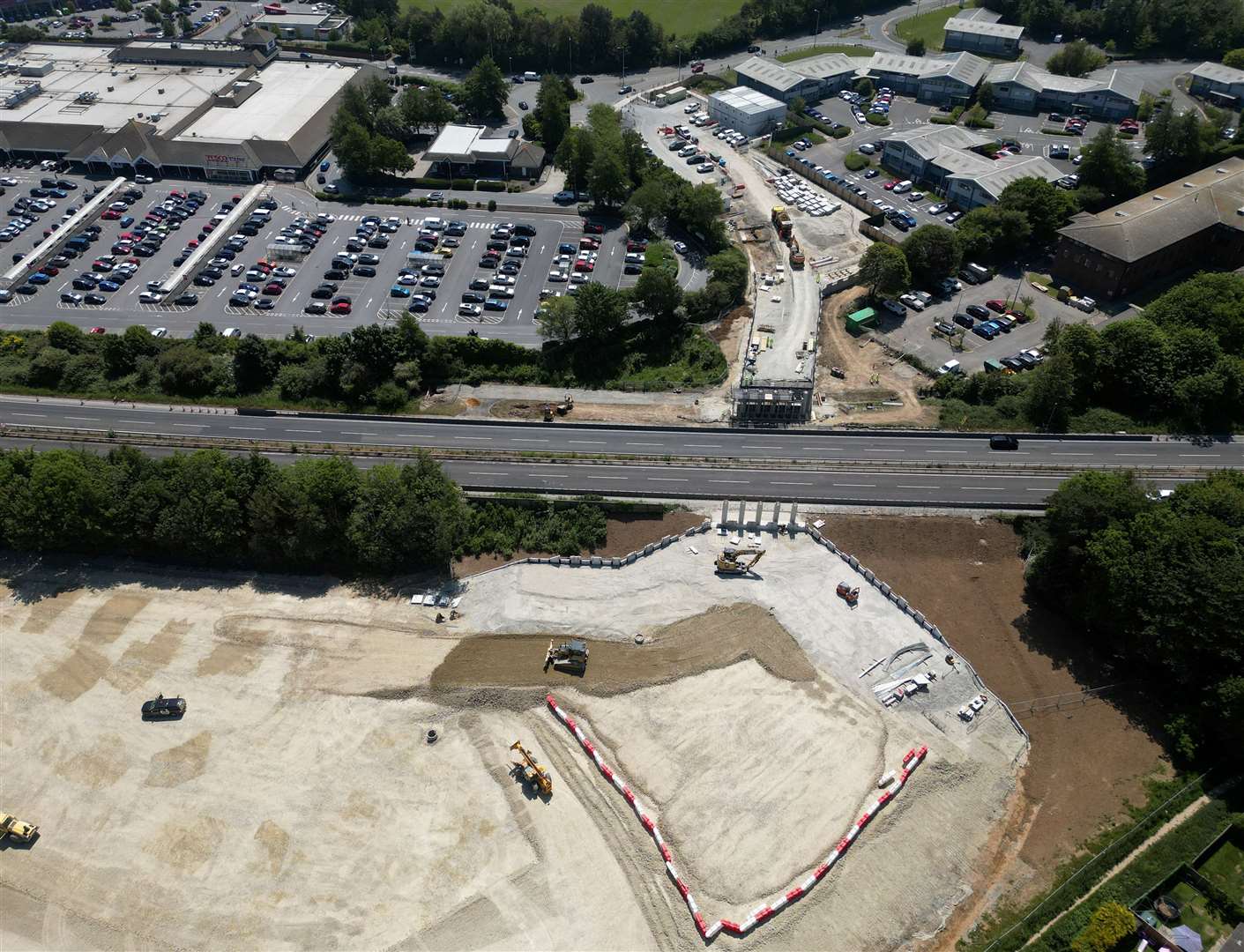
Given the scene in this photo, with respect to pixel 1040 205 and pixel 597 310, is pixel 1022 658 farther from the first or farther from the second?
pixel 1040 205

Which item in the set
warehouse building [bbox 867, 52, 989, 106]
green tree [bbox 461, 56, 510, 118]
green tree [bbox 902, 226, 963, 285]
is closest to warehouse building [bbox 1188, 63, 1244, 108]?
warehouse building [bbox 867, 52, 989, 106]

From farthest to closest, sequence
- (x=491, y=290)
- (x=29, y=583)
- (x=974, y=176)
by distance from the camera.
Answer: (x=974, y=176), (x=491, y=290), (x=29, y=583)

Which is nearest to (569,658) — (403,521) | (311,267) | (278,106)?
(403,521)

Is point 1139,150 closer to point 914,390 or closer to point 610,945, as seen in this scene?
point 914,390

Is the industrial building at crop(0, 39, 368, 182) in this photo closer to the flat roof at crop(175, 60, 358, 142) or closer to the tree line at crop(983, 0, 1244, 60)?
the flat roof at crop(175, 60, 358, 142)

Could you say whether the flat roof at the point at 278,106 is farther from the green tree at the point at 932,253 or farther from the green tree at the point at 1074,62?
the green tree at the point at 1074,62

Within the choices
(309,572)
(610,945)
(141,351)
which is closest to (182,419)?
(141,351)

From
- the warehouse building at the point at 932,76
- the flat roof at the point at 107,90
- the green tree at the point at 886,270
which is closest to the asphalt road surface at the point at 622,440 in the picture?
the green tree at the point at 886,270
